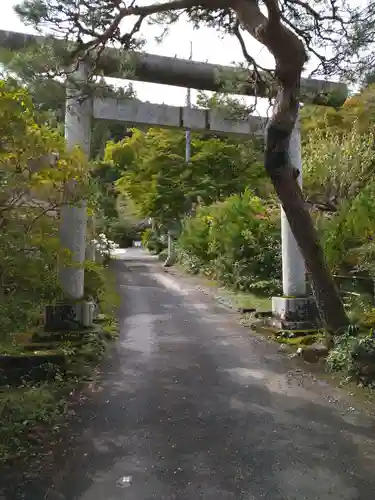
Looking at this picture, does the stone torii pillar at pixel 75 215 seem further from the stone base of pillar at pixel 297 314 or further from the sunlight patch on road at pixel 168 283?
the sunlight patch on road at pixel 168 283

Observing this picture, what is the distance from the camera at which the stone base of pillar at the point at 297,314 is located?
8.74 metres

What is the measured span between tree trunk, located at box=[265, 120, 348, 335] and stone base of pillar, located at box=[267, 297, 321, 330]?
4.87 feet

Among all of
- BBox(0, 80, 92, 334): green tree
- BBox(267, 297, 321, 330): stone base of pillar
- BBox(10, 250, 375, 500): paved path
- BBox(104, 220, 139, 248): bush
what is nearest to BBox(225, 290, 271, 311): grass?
BBox(267, 297, 321, 330): stone base of pillar

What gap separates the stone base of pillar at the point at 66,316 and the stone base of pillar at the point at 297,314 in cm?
373

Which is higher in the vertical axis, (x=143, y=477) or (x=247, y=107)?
(x=247, y=107)

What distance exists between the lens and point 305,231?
22.8ft

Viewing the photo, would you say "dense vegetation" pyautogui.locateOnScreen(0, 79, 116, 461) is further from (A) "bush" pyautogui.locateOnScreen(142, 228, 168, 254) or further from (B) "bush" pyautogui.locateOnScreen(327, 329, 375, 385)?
(A) "bush" pyautogui.locateOnScreen(142, 228, 168, 254)

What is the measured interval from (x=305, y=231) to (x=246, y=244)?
22.1 feet

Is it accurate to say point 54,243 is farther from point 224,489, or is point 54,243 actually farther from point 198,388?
point 224,489

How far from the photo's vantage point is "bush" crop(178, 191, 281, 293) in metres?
13.2

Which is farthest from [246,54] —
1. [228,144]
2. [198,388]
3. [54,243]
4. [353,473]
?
[228,144]

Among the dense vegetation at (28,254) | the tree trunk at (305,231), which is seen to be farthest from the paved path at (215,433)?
the tree trunk at (305,231)

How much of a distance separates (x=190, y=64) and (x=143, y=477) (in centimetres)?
705

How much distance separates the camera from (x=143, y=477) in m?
3.75
